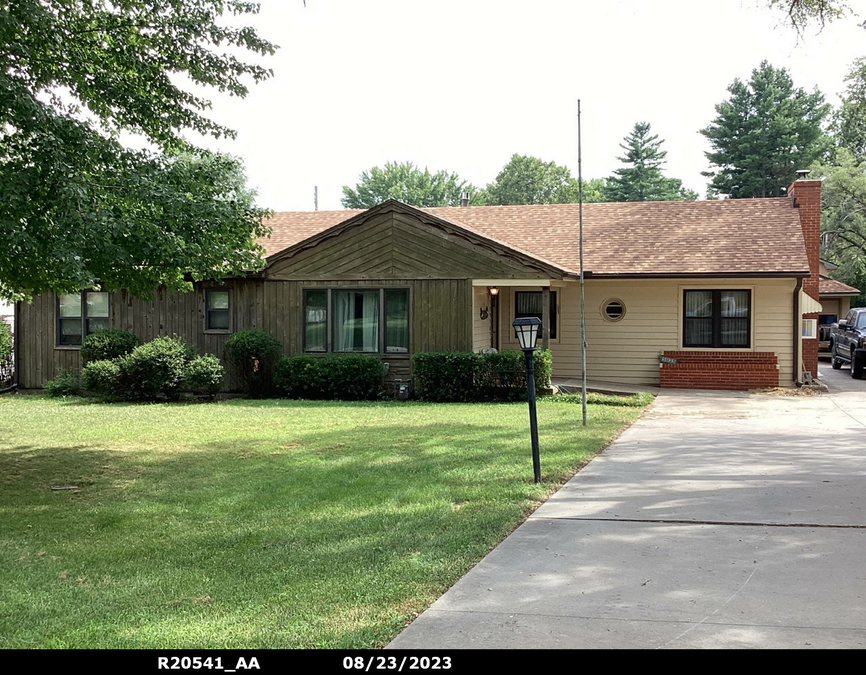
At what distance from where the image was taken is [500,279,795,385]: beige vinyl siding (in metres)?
19.3

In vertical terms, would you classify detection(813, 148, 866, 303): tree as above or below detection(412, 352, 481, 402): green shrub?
above

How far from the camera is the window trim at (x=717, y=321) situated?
1941 centimetres

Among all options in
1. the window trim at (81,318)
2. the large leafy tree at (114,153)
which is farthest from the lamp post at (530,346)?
the window trim at (81,318)

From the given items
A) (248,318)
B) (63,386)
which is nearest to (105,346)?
(63,386)

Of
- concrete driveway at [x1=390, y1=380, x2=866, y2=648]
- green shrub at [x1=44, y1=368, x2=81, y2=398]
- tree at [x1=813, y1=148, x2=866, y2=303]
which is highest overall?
tree at [x1=813, y1=148, x2=866, y2=303]

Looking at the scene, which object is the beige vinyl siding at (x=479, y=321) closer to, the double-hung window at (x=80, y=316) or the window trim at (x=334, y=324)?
the window trim at (x=334, y=324)

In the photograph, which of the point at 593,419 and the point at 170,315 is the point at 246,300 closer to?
the point at 170,315

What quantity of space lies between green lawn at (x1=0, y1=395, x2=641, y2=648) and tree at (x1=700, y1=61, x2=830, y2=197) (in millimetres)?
47693

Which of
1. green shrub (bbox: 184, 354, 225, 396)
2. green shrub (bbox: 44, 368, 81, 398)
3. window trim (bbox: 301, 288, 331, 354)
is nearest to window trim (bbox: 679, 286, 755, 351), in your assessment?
window trim (bbox: 301, 288, 331, 354)

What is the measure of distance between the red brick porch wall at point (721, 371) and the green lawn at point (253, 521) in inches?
Result: 255

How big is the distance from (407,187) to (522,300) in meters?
54.9

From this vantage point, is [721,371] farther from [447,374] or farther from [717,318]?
[447,374]

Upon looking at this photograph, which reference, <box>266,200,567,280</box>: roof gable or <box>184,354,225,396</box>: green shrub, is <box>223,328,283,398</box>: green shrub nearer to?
<box>184,354,225,396</box>: green shrub

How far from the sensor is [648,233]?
21266 mm
